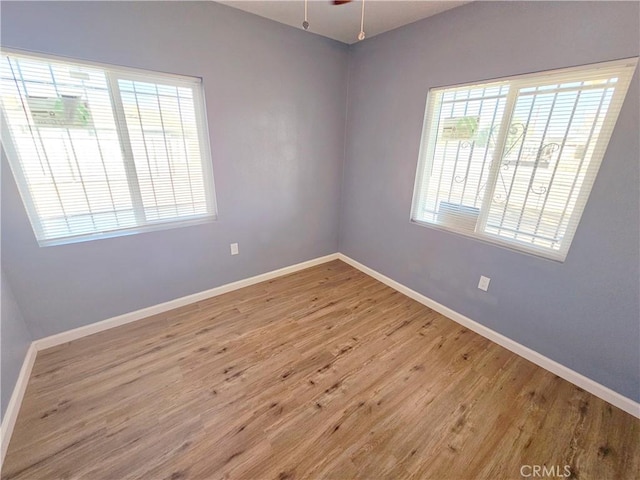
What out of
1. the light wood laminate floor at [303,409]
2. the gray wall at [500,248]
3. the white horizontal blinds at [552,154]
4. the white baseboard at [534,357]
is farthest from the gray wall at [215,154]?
the white horizontal blinds at [552,154]

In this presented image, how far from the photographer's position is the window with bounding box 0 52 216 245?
1642mm

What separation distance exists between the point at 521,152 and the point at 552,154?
0.58ft

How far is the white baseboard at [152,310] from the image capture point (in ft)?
6.49

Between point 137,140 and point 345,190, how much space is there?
2154 millimetres

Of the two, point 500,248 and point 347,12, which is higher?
point 347,12

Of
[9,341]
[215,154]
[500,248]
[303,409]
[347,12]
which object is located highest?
[347,12]

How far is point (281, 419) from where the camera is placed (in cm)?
149

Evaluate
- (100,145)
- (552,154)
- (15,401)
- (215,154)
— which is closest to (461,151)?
(552,154)

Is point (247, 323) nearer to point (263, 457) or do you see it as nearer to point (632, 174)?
point (263, 457)

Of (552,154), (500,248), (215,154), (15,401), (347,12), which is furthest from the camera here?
(215,154)

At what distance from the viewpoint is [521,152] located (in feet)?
6.02

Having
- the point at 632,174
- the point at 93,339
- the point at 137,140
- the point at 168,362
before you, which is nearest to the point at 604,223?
the point at 632,174

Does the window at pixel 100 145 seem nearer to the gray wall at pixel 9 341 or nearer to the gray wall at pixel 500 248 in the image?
the gray wall at pixel 9 341

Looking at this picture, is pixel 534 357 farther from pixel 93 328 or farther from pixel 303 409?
pixel 93 328
